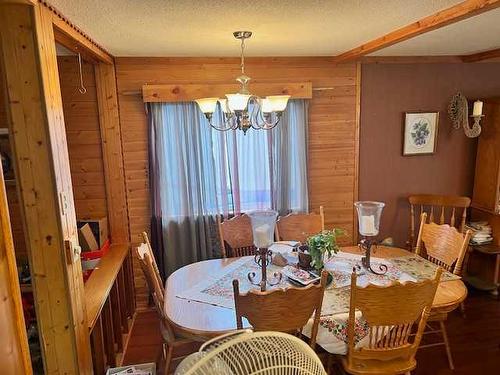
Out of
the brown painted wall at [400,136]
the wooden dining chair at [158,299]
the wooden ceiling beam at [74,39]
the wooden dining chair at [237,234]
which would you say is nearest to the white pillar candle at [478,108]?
the brown painted wall at [400,136]

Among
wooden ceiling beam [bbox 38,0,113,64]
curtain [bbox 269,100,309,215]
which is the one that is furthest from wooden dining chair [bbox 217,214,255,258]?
wooden ceiling beam [bbox 38,0,113,64]

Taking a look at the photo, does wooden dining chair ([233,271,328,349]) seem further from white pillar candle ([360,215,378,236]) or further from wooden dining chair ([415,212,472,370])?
wooden dining chair ([415,212,472,370])

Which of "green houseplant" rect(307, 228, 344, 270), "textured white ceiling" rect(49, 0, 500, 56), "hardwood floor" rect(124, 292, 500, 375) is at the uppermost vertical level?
"textured white ceiling" rect(49, 0, 500, 56)

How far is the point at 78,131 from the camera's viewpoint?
317 cm

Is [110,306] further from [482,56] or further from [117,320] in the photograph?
[482,56]

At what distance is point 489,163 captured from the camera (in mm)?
3553

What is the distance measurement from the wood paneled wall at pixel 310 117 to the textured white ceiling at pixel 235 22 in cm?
32

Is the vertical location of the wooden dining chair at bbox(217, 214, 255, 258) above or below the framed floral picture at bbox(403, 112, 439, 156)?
below

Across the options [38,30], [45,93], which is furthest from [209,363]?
[38,30]

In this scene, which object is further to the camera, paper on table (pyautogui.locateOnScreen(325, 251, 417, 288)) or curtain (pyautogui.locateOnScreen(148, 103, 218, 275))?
curtain (pyautogui.locateOnScreen(148, 103, 218, 275))

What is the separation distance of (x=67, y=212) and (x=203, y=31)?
134 centimetres

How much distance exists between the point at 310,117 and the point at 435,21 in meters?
1.53

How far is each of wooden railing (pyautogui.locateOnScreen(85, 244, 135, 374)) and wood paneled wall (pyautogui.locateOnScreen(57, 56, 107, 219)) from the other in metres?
0.45

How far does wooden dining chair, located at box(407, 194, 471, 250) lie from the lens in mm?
3486
